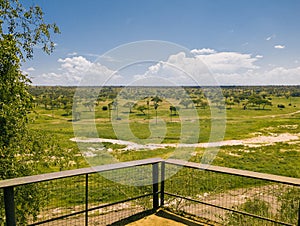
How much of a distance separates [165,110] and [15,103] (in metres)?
31.9

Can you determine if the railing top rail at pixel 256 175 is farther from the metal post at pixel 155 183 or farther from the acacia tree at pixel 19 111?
the acacia tree at pixel 19 111

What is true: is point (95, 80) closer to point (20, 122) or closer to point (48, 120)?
point (20, 122)

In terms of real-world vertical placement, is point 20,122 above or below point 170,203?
above

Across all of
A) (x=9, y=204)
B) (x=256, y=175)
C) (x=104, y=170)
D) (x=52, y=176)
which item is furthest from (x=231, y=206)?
(x=9, y=204)

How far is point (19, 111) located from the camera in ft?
11.4

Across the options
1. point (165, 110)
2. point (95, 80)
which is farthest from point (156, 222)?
point (165, 110)

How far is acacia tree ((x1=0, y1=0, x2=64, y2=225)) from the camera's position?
340cm

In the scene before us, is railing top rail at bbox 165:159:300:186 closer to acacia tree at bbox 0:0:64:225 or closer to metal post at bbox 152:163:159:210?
metal post at bbox 152:163:159:210

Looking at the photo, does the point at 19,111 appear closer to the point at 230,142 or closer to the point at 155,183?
the point at 155,183

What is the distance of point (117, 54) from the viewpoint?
11.7ft

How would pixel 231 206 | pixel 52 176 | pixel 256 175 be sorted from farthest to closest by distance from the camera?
pixel 231 206, pixel 256 175, pixel 52 176

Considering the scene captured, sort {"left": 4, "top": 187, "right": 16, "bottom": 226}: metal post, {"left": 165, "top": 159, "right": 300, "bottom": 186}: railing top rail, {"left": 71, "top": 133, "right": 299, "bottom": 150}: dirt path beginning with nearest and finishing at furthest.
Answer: {"left": 4, "top": 187, "right": 16, "bottom": 226}: metal post < {"left": 165, "top": 159, "right": 300, "bottom": 186}: railing top rail < {"left": 71, "top": 133, "right": 299, "bottom": 150}: dirt path

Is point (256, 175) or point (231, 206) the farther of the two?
point (231, 206)

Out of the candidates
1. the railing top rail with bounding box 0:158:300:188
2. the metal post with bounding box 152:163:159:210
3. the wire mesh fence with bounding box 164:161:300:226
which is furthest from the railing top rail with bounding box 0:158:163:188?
the wire mesh fence with bounding box 164:161:300:226
